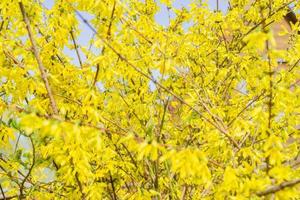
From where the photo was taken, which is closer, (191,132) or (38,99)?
(38,99)

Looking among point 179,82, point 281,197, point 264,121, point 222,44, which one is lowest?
point 281,197

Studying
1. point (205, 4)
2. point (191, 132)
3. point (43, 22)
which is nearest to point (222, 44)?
point (205, 4)

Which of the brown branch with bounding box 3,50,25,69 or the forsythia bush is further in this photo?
the brown branch with bounding box 3,50,25,69

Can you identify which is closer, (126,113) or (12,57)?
(12,57)

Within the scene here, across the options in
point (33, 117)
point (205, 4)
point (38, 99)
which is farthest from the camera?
point (205, 4)

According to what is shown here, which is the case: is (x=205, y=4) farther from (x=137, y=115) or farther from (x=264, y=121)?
(x=264, y=121)

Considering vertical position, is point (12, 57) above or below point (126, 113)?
below

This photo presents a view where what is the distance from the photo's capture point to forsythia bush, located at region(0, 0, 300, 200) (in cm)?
221

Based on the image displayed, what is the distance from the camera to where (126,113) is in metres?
4.46

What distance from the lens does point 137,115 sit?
13.9ft

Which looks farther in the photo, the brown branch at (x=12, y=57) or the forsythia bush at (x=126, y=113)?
the brown branch at (x=12, y=57)

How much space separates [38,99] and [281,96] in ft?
6.53

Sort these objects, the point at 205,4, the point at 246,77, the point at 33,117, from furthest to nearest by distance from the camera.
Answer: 1. the point at 205,4
2. the point at 246,77
3. the point at 33,117

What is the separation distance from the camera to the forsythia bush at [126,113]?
7.26 ft
